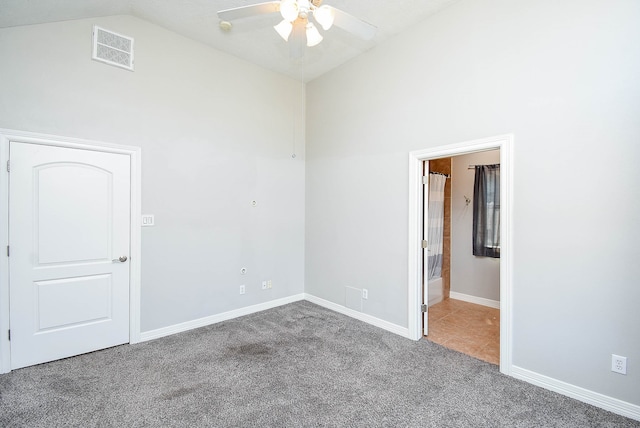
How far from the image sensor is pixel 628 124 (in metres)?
2.08

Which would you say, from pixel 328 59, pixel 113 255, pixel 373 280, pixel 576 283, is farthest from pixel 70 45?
pixel 576 283

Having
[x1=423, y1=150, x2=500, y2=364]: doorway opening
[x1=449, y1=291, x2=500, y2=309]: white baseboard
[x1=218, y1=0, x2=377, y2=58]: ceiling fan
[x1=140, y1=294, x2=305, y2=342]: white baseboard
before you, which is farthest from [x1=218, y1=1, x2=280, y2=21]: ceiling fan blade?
[x1=449, y1=291, x2=500, y2=309]: white baseboard

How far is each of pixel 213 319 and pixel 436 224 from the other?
353cm

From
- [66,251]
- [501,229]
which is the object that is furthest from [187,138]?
[501,229]

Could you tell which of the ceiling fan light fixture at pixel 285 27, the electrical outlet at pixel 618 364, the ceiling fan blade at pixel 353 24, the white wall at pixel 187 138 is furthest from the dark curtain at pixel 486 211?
the ceiling fan light fixture at pixel 285 27

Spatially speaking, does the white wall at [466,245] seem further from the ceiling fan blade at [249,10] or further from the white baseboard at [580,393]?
the ceiling fan blade at [249,10]

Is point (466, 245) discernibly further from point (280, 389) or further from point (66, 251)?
point (66, 251)

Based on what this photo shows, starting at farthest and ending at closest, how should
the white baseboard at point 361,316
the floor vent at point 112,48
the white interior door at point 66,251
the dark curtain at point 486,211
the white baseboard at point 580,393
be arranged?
the dark curtain at point 486,211
the white baseboard at point 361,316
the floor vent at point 112,48
the white interior door at point 66,251
the white baseboard at point 580,393


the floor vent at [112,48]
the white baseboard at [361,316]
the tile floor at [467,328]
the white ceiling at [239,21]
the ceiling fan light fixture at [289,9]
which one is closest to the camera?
the ceiling fan light fixture at [289,9]

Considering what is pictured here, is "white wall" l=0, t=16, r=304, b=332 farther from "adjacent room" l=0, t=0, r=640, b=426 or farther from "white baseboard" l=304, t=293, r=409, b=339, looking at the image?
"white baseboard" l=304, t=293, r=409, b=339

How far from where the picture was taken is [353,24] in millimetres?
2232

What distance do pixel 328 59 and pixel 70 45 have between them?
2814 millimetres

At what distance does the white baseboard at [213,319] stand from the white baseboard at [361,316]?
0.32 m

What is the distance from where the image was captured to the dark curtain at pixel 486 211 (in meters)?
A: 4.45
